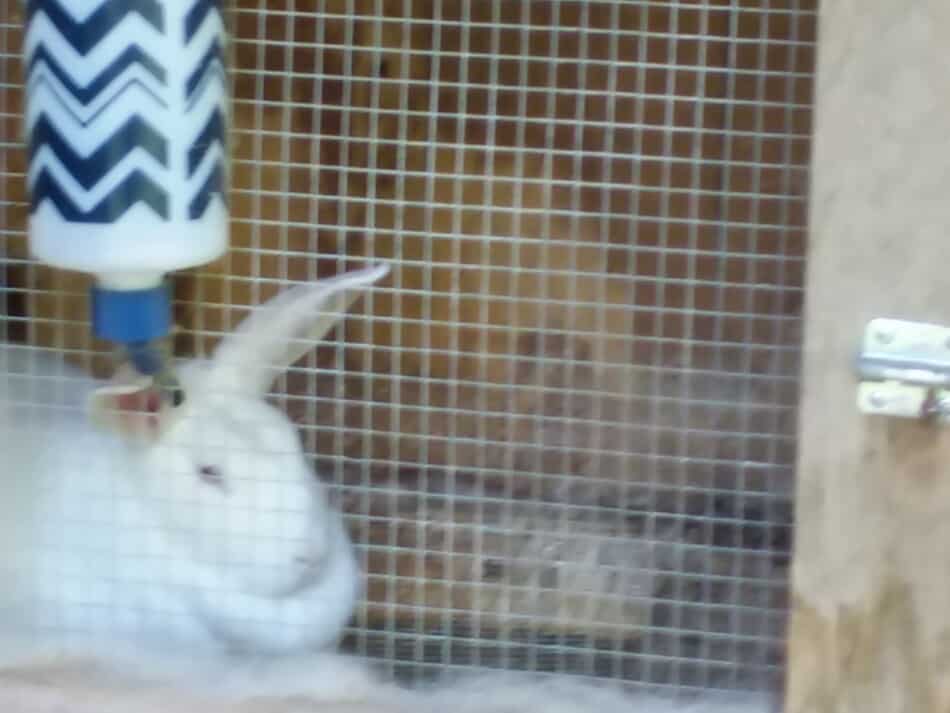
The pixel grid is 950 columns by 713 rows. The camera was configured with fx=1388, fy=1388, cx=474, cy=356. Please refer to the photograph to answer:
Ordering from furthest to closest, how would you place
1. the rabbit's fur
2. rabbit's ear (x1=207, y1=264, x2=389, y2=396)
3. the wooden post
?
rabbit's ear (x1=207, y1=264, x2=389, y2=396) → the rabbit's fur → the wooden post

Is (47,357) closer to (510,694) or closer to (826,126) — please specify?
(510,694)

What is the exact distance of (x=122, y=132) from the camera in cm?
64

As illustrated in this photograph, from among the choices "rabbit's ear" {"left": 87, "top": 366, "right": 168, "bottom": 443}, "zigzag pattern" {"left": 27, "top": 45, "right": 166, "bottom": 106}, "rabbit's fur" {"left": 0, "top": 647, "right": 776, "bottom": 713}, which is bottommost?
"rabbit's fur" {"left": 0, "top": 647, "right": 776, "bottom": 713}

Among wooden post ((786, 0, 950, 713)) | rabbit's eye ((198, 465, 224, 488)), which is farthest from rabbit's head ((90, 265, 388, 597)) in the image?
wooden post ((786, 0, 950, 713))

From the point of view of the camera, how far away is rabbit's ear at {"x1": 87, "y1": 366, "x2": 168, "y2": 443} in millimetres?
810

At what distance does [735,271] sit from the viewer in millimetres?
820

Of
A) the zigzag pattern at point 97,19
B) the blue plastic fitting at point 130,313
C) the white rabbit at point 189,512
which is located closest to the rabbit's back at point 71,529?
the white rabbit at point 189,512

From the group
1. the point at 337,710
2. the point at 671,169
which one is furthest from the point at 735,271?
the point at 337,710

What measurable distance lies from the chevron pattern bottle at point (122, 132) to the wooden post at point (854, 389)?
0.95 feet

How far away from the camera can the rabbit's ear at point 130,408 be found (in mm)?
810

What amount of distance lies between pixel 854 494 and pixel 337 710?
0.27m

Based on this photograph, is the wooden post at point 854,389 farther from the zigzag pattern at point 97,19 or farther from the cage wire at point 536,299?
the zigzag pattern at point 97,19

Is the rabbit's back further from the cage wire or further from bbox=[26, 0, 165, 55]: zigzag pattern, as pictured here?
bbox=[26, 0, 165, 55]: zigzag pattern

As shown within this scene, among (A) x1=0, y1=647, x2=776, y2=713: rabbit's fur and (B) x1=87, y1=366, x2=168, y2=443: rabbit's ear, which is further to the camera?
(B) x1=87, y1=366, x2=168, y2=443: rabbit's ear
